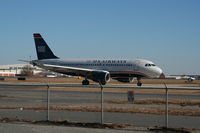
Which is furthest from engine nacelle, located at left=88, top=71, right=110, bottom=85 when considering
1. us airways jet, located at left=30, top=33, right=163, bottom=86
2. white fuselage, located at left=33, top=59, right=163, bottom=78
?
white fuselage, located at left=33, top=59, right=163, bottom=78

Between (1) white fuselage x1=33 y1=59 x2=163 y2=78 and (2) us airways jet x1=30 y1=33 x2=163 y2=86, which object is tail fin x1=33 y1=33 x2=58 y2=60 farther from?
(1) white fuselage x1=33 y1=59 x2=163 y2=78

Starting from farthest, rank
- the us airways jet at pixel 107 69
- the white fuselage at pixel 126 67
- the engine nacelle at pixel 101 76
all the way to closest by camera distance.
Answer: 1. the white fuselage at pixel 126 67
2. the us airways jet at pixel 107 69
3. the engine nacelle at pixel 101 76

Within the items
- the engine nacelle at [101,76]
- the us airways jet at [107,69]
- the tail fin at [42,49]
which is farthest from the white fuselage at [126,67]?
the tail fin at [42,49]

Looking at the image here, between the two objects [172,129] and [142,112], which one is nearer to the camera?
[172,129]

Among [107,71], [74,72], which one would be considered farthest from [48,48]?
[107,71]

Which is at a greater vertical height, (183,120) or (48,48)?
(48,48)

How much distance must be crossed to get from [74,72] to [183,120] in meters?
32.4

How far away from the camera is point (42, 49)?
49.3 m

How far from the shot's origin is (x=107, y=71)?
43.3 m

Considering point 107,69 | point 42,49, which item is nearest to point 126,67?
point 107,69

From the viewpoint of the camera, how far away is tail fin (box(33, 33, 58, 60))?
4903cm

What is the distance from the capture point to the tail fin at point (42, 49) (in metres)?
49.0

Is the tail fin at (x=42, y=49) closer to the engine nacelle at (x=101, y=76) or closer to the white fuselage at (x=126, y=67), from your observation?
the white fuselage at (x=126, y=67)

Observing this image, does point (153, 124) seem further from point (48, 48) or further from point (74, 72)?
point (48, 48)
